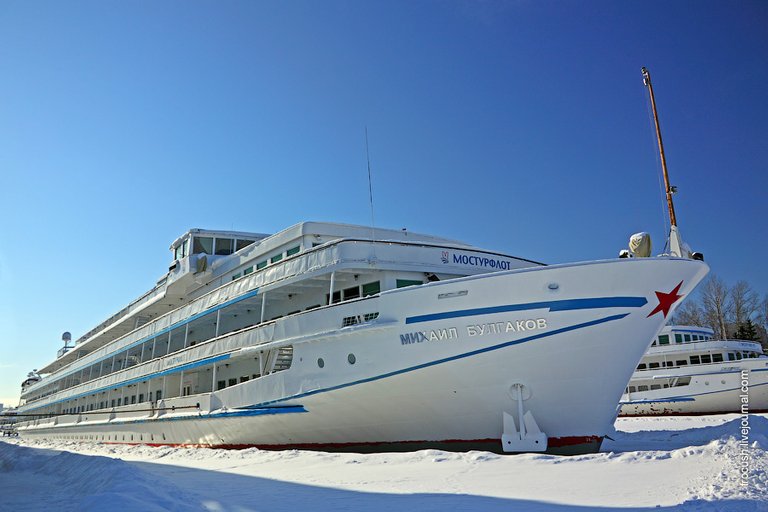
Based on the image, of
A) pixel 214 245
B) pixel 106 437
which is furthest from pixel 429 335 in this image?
pixel 106 437

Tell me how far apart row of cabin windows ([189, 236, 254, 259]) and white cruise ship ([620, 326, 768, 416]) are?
25619mm

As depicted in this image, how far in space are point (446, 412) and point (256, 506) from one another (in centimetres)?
560

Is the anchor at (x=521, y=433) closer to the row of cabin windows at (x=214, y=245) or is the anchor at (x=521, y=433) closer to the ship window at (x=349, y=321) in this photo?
the ship window at (x=349, y=321)

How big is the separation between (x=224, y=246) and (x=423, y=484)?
18.2 meters

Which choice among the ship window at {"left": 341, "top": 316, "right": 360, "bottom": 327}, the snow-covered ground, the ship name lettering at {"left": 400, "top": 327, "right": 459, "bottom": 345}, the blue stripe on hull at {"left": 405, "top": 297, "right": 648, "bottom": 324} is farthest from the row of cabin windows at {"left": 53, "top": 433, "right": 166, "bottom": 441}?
the blue stripe on hull at {"left": 405, "top": 297, "right": 648, "bottom": 324}

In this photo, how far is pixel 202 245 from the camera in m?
23.5

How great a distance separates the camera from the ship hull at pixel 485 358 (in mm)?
10586

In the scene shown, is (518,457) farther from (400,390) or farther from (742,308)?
(742,308)

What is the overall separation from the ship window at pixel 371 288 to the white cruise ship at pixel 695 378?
85.2ft

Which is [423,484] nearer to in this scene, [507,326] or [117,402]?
[507,326]

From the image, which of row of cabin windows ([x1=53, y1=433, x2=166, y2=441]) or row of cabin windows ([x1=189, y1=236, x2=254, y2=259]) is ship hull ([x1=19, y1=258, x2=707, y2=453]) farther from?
row of cabin windows ([x1=189, y1=236, x2=254, y2=259])

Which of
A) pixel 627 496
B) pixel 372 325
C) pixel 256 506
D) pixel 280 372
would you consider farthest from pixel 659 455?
pixel 280 372

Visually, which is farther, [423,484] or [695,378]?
[695,378]

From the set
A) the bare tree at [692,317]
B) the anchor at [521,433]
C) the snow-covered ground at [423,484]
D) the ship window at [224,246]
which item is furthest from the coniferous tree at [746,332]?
the anchor at [521,433]
